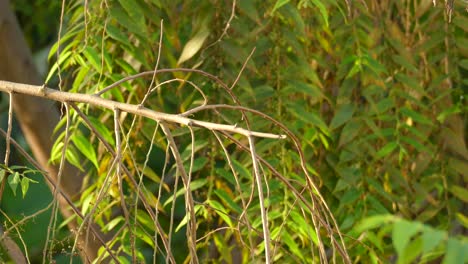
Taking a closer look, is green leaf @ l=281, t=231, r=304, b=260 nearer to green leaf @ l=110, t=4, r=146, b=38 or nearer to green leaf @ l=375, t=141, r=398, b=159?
green leaf @ l=375, t=141, r=398, b=159

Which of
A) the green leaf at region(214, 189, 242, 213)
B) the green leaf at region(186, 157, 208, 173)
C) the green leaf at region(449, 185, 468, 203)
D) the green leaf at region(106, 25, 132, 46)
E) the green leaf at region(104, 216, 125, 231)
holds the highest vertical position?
the green leaf at region(106, 25, 132, 46)

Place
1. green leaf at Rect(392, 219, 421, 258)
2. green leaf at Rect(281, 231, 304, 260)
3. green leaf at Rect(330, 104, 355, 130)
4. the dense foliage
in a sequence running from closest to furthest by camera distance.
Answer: green leaf at Rect(392, 219, 421, 258)
green leaf at Rect(281, 231, 304, 260)
the dense foliage
green leaf at Rect(330, 104, 355, 130)

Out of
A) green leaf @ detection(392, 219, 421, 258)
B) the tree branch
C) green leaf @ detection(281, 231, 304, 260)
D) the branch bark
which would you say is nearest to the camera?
green leaf @ detection(392, 219, 421, 258)

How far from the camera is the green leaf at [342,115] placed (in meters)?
2.21

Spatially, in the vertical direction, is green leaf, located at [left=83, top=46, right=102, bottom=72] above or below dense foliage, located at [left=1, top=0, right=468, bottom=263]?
above

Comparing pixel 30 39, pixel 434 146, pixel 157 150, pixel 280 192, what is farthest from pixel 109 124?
pixel 30 39

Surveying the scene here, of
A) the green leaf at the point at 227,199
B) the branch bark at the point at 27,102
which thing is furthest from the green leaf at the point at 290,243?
the branch bark at the point at 27,102

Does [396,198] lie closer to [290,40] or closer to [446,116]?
[446,116]

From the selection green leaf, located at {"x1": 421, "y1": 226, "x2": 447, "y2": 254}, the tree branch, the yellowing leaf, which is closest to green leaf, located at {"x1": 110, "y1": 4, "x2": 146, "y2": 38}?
the yellowing leaf

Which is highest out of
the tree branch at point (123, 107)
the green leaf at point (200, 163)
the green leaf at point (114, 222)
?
the tree branch at point (123, 107)

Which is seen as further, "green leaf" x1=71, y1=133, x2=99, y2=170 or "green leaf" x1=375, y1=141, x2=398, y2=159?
"green leaf" x1=375, y1=141, x2=398, y2=159

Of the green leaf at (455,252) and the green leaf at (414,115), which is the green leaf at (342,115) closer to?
the green leaf at (414,115)

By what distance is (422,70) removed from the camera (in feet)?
7.97

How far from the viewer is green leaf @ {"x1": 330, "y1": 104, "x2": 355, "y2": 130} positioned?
87.0 inches
